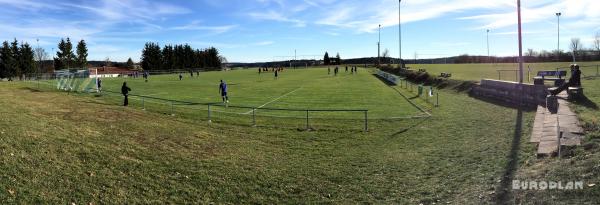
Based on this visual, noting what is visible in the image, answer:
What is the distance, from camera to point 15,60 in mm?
84500

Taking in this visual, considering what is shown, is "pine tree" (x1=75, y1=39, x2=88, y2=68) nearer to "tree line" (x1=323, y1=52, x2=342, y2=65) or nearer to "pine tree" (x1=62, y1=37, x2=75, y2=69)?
"pine tree" (x1=62, y1=37, x2=75, y2=69)

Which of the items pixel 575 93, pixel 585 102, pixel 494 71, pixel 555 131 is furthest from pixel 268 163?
pixel 494 71

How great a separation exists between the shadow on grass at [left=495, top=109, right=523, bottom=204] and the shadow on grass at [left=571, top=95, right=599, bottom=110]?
9.98 feet

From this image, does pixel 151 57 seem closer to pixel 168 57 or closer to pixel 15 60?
pixel 168 57

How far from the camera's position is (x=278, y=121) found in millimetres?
20578

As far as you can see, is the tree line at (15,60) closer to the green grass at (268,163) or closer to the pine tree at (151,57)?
the pine tree at (151,57)

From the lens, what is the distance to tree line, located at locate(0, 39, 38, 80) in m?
83.1

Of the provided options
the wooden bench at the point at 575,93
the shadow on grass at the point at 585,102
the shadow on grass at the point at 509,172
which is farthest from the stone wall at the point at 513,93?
the shadow on grass at the point at 509,172

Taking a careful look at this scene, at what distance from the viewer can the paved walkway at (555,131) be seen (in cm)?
959

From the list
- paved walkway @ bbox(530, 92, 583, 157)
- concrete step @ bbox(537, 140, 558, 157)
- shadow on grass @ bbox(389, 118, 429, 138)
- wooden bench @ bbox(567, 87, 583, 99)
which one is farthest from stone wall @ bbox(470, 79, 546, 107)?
concrete step @ bbox(537, 140, 558, 157)

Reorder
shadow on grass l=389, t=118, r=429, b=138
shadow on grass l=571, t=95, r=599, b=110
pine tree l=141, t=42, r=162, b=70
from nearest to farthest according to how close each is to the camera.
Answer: shadow on grass l=571, t=95, r=599, b=110
shadow on grass l=389, t=118, r=429, b=138
pine tree l=141, t=42, r=162, b=70

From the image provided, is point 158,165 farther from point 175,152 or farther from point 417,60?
point 417,60

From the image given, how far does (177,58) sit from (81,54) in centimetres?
3065

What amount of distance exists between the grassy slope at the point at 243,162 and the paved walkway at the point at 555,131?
0.54 meters
